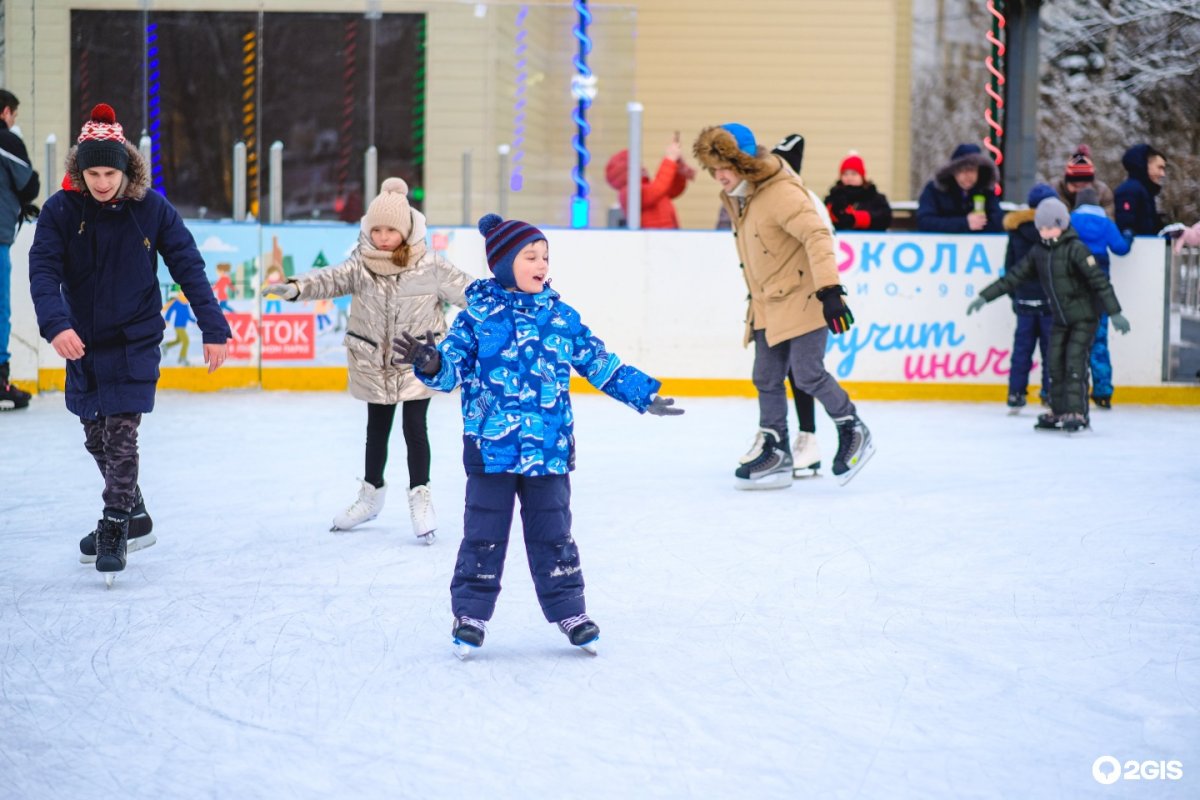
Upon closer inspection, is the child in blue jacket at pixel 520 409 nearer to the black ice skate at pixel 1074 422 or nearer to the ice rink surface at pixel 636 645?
the ice rink surface at pixel 636 645

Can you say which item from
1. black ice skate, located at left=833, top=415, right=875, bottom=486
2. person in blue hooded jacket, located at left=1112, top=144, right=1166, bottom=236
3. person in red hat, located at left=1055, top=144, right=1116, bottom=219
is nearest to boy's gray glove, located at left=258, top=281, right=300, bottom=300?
black ice skate, located at left=833, top=415, right=875, bottom=486

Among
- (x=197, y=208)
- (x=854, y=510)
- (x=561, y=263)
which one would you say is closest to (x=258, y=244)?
(x=197, y=208)

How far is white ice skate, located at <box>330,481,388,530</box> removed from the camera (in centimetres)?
554

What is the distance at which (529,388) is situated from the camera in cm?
377

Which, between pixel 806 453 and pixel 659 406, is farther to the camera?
pixel 806 453

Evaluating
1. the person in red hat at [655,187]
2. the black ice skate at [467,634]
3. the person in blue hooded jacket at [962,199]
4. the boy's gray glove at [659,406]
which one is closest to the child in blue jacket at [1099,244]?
the person in blue hooded jacket at [962,199]

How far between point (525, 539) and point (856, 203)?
24.3 ft

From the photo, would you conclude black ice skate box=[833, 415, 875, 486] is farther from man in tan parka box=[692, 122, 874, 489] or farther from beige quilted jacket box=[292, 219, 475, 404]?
beige quilted jacket box=[292, 219, 475, 404]

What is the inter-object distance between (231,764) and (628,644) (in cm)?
122

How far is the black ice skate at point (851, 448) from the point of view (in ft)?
21.1

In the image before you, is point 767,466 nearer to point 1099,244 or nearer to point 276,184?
point 1099,244

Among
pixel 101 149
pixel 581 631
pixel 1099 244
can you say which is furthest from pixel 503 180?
pixel 581 631

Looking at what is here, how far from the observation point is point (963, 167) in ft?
34.2

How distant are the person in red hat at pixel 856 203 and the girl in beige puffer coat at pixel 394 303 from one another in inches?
226
